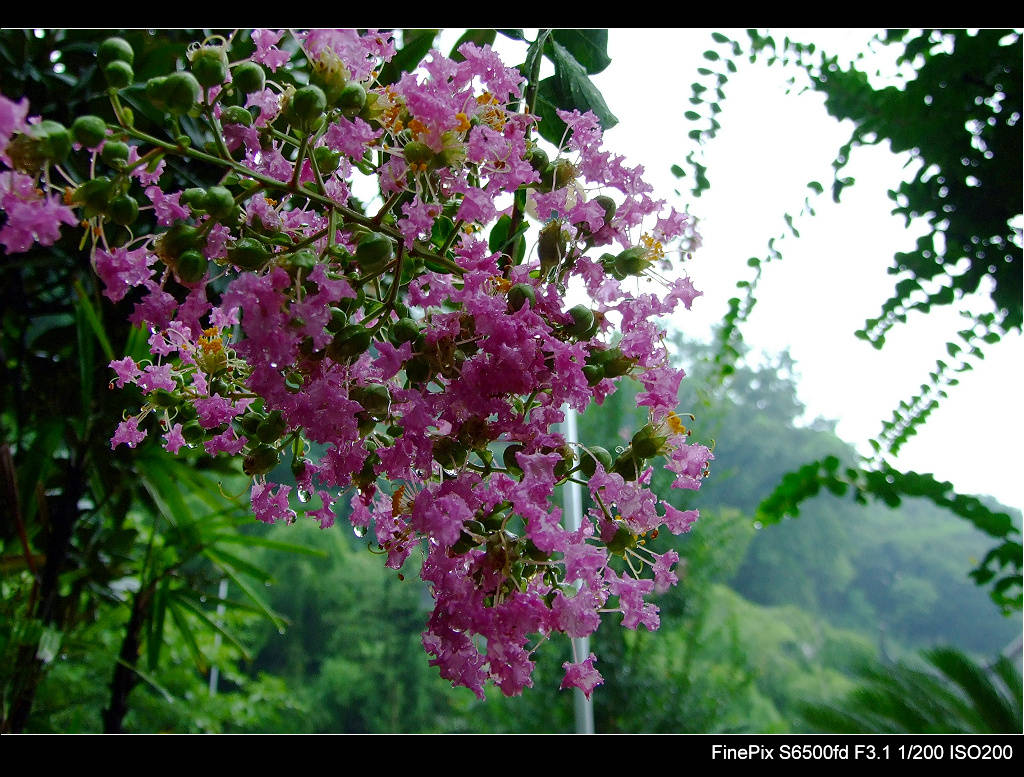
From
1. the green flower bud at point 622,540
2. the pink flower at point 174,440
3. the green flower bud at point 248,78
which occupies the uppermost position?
the green flower bud at point 248,78

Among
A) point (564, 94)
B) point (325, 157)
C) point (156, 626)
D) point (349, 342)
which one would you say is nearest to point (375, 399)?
point (349, 342)

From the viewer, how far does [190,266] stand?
0.33 metres

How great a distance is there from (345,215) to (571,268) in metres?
0.13

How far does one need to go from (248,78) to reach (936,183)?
124cm

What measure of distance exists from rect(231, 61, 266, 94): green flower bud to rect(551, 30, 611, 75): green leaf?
0.26m

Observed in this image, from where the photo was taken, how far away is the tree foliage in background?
1086 millimetres

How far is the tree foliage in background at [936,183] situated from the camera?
1.09 meters

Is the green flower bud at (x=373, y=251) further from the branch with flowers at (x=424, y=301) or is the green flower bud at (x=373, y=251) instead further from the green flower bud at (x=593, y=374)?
the green flower bud at (x=593, y=374)

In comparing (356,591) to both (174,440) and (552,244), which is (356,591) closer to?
(174,440)

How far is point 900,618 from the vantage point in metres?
2.87

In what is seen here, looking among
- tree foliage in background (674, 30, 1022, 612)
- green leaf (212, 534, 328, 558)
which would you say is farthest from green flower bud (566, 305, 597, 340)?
green leaf (212, 534, 328, 558)
